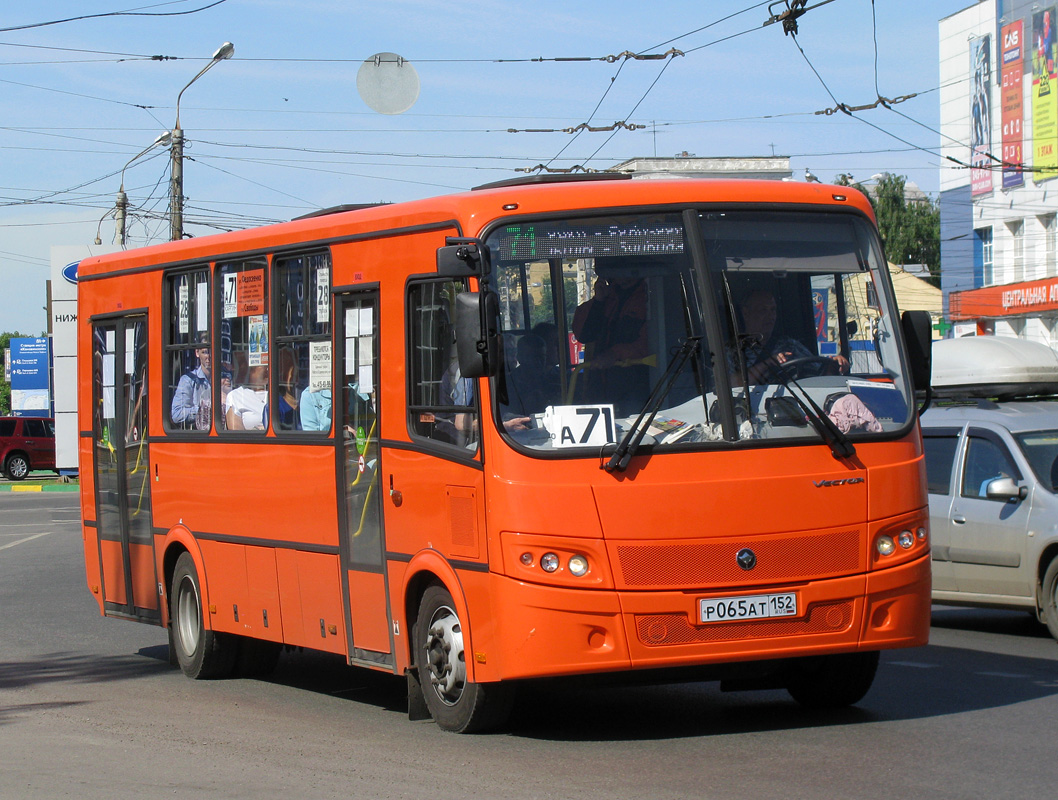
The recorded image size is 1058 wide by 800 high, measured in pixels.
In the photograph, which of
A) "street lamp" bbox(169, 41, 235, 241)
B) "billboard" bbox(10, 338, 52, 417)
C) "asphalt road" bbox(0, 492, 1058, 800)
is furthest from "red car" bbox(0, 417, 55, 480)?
"asphalt road" bbox(0, 492, 1058, 800)

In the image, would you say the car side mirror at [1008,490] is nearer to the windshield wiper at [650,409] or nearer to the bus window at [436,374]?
the windshield wiper at [650,409]

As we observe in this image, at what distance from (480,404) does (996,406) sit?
6914 millimetres

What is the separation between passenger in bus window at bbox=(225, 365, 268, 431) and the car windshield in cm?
606

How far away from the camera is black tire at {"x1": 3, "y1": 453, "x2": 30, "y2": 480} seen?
4747 cm

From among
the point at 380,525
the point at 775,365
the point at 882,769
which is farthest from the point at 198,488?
the point at 882,769

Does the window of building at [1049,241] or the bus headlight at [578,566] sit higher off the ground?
the window of building at [1049,241]

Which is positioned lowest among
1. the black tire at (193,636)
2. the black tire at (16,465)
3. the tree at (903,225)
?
the black tire at (16,465)

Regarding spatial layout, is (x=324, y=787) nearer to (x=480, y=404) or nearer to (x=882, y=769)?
(x=480, y=404)

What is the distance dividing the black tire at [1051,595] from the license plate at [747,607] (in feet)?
16.2

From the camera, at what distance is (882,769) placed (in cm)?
664

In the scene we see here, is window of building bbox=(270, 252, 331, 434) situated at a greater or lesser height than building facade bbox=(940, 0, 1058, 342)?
lesser

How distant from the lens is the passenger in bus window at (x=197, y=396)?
10867mm

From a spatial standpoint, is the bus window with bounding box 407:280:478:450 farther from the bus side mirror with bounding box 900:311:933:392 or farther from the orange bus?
the bus side mirror with bounding box 900:311:933:392

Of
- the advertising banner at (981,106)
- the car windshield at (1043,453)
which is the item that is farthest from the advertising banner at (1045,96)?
the car windshield at (1043,453)
